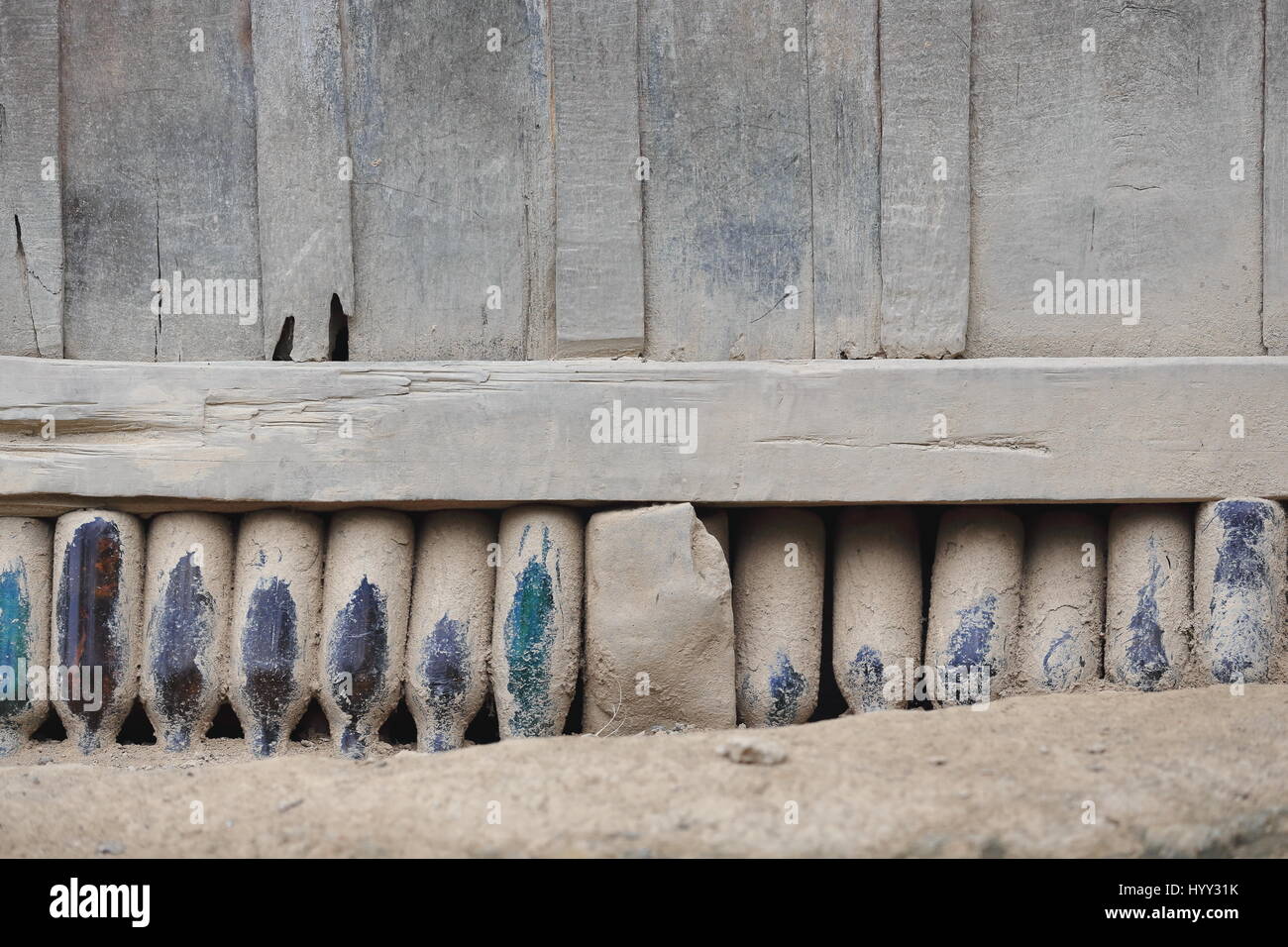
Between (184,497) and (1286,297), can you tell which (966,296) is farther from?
(184,497)

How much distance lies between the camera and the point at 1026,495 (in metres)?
2.84

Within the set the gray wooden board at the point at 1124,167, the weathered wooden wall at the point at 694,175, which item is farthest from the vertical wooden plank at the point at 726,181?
the gray wooden board at the point at 1124,167

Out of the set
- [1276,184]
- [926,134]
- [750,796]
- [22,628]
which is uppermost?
[926,134]

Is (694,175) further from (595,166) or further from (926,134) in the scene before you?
(926,134)

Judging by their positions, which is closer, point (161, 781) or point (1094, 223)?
point (161, 781)

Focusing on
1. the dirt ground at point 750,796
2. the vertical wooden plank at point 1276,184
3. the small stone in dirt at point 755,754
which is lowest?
the dirt ground at point 750,796

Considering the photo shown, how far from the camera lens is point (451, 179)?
297 centimetres

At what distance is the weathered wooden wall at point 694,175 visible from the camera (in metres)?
2.95

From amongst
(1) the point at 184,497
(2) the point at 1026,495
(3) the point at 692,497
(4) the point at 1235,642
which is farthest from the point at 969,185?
(1) the point at 184,497

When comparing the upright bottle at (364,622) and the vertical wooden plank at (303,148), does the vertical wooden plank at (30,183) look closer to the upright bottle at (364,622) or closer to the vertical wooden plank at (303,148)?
the vertical wooden plank at (303,148)

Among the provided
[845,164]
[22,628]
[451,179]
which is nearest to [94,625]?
[22,628]

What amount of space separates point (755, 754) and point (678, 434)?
2.75 feet

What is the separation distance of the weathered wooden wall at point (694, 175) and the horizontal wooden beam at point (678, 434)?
14 centimetres

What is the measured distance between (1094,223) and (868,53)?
2.34 ft
